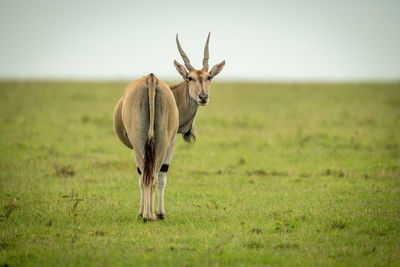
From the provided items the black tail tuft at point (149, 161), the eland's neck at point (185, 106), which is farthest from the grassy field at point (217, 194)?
the eland's neck at point (185, 106)

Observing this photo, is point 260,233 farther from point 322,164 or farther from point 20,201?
point 322,164

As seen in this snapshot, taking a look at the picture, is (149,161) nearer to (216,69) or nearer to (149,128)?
(149,128)

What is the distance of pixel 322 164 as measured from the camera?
13.2 metres

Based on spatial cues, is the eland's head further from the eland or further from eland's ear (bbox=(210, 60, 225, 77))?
the eland

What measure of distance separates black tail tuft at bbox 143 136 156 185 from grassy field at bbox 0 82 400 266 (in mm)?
773

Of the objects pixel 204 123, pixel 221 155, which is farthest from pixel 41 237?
pixel 204 123

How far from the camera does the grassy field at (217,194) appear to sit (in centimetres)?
649

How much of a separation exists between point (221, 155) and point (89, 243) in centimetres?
835

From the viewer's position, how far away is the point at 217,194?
10.2 meters

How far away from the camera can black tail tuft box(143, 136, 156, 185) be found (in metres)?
7.73

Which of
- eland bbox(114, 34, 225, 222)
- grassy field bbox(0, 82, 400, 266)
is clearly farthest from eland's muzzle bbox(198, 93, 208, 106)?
grassy field bbox(0, 82, 400, 266)

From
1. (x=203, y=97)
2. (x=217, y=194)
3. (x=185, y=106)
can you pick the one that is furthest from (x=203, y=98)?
(x=217, y=194)

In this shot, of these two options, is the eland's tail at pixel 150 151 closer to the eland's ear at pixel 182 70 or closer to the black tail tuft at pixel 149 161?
the black tail tuft at pixel 149 161

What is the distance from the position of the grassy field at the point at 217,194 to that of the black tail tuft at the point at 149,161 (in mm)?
773
